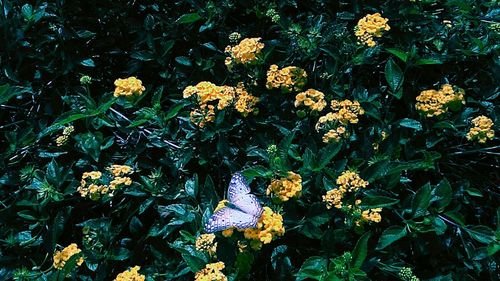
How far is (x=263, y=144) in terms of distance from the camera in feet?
8.26

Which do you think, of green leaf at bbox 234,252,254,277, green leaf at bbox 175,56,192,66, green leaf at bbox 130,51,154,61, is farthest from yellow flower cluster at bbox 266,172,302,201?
green leaf at bbox 130,51,154,61

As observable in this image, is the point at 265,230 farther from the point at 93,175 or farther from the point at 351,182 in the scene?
the point at 93,175

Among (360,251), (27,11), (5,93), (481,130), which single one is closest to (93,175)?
(5,93)

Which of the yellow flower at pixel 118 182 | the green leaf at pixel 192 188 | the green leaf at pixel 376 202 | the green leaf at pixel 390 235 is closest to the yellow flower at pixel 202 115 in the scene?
the green leaf at pixel 192 188

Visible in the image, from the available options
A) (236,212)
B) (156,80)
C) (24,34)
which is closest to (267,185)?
(236,212)

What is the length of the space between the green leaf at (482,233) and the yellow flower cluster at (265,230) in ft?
2.44

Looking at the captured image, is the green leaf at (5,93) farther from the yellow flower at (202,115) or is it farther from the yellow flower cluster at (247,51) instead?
the yellow flower cluster at (247,51)

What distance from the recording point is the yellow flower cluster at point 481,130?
2.49 metres

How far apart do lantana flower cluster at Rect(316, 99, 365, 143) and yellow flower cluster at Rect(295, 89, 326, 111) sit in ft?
0.14

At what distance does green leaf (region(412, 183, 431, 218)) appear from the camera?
2.23m

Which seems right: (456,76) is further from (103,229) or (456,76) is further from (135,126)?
(103,229)

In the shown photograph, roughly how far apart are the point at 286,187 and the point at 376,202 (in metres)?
0.31

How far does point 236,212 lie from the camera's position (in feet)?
6.34

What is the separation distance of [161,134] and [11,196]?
0.64 m
